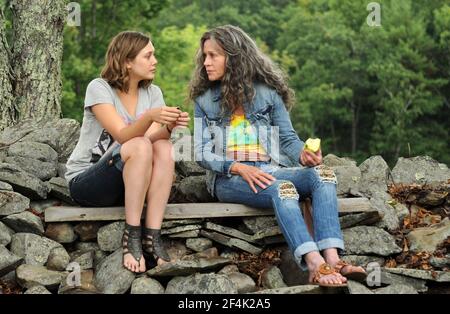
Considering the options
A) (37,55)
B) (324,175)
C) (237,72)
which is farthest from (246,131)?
(37,55)

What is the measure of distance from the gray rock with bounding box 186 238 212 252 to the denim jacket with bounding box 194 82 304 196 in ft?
1.14

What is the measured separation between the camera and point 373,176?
5.86 metres

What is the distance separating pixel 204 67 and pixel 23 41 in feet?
9.23

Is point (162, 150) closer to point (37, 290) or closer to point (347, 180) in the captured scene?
point (37, 290)

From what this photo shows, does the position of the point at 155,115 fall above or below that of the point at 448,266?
above

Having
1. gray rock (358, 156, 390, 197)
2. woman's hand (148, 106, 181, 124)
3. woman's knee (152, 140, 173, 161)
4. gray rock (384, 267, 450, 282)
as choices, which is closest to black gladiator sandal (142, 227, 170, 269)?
woman's knee (152, 140, 173, 161)

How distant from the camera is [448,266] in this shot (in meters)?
4.82

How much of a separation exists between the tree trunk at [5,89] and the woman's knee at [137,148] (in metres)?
2.68

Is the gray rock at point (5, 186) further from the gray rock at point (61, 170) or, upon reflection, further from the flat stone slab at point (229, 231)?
the flat stone slab at point (229, 231)

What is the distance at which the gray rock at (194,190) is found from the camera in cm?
541
